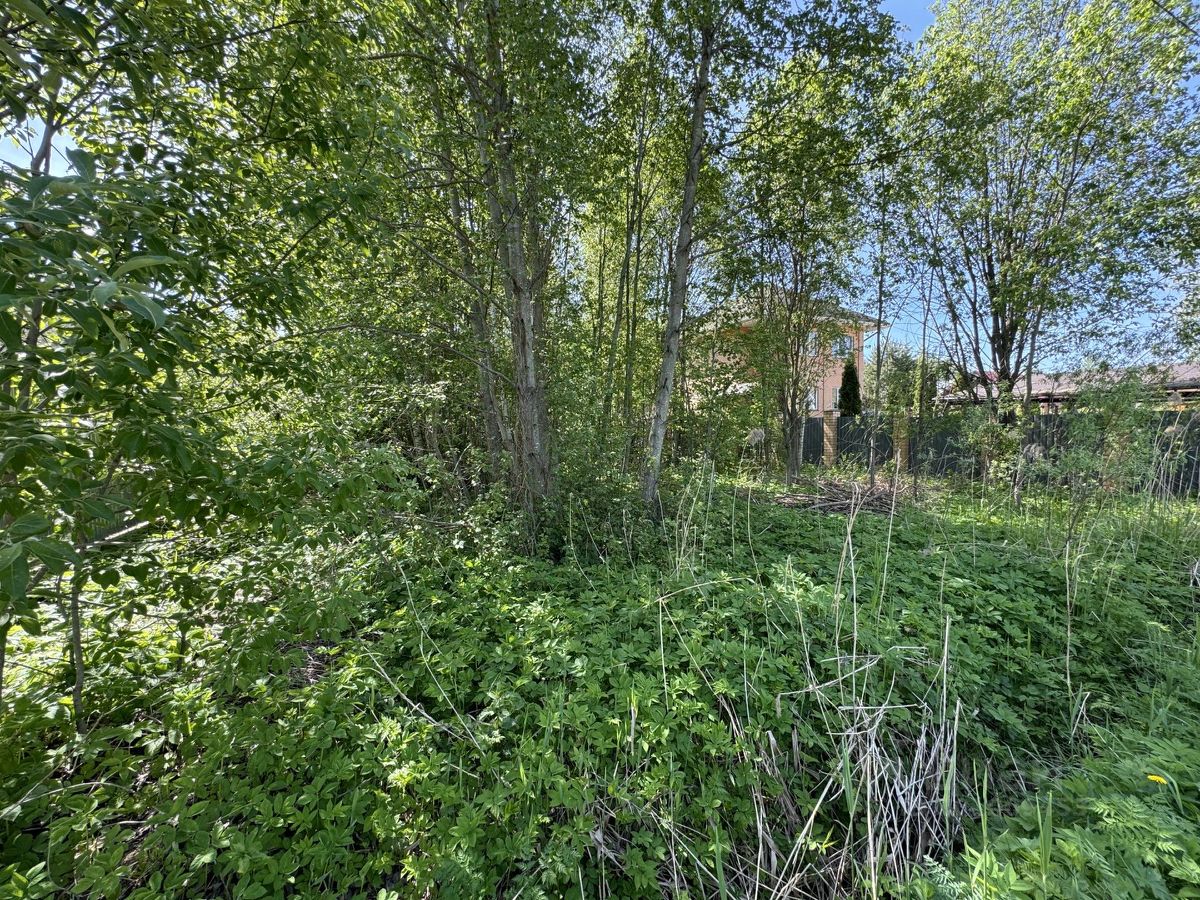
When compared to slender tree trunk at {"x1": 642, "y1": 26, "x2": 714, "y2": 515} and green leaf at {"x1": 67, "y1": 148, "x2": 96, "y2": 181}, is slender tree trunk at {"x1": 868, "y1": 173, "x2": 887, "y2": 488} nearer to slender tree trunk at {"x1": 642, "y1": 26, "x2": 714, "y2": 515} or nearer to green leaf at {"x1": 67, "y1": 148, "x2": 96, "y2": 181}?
slender tree trunk at {"x1": 642, "y1": 26, "x2": 714, "y2": 515}

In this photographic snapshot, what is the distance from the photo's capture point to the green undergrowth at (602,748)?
1.37 m

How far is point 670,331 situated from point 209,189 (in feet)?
11.7

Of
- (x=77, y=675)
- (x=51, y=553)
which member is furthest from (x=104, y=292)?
(x=77, y=675)

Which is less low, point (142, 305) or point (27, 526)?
point (142, 305)

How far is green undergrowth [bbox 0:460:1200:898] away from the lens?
137 centimetres

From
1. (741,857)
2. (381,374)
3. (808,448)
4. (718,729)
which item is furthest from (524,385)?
(808,448)

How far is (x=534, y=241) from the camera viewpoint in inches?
161

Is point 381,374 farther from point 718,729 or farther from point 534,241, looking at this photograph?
point 718,729

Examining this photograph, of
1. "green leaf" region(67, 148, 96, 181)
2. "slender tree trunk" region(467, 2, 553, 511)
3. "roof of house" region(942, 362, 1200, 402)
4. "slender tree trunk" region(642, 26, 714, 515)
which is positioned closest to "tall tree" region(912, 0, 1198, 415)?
"roof of house" region(942, 362, 1200, 402)

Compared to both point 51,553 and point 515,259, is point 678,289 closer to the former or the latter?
point 515,259

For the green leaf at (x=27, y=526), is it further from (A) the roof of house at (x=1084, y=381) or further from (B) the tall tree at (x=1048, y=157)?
(A) the roof of house at (x=1084, y=381)

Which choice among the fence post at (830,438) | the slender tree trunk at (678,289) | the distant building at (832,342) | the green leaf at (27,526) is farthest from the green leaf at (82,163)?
the fence post at (830,438)

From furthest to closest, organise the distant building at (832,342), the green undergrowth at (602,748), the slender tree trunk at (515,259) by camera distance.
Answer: the distant building at (832,342) < the slender tree trunk at (515,259) < the green undergrowth at (602,748)

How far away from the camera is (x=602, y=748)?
65.9 inches
